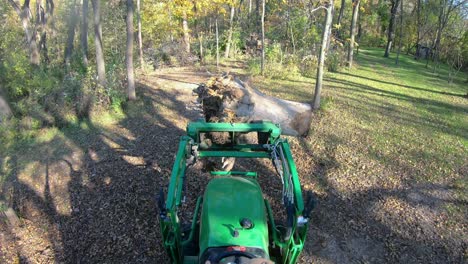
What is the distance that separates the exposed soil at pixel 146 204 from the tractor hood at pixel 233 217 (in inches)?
86.6

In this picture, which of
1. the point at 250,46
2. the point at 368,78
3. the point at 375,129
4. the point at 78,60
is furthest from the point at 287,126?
the point at 250,46

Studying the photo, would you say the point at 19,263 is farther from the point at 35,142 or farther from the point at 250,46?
the point at 250,46

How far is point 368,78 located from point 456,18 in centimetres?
1536

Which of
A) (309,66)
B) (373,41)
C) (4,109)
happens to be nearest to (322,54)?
(309,66)

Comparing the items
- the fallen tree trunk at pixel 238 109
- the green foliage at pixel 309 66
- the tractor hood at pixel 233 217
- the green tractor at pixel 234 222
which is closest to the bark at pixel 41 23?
the fallen tree trunk at pixel 238 109

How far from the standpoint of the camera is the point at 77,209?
7.32 metres

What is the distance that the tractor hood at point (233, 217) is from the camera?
12.5ft

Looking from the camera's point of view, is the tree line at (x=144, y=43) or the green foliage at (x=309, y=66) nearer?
the tree line at (x=144, y=43)

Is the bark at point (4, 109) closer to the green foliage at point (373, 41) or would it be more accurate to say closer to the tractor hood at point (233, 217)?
the tractor hood at point (233, 217)

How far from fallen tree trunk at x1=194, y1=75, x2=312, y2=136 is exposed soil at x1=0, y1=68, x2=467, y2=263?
666 millimetres

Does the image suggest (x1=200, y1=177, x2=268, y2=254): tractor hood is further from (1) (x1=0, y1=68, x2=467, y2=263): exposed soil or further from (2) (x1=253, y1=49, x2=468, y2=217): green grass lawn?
(2) (x1=253, y1=49, x2=468, y2=217): green grass lawn

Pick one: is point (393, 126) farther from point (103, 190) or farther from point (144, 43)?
point (144, 43)

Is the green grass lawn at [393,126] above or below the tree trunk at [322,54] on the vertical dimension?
below

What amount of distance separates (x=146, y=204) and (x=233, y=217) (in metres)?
3.76
